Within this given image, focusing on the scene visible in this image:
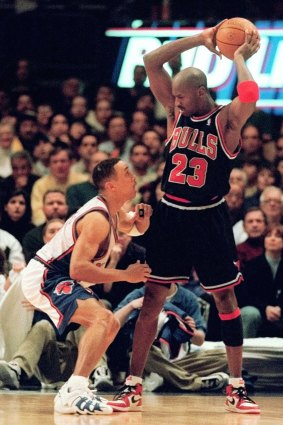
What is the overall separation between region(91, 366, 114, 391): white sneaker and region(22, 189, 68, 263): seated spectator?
5.47ft

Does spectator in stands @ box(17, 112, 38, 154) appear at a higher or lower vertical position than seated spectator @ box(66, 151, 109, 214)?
higher

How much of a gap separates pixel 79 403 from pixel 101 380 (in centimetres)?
199

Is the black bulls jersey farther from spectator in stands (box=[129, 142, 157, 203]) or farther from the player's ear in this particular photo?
spectator in stands (box=[129, 142, 157, 203])

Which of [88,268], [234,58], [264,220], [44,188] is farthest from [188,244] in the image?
[44,188]

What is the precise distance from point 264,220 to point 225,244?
3.49 m

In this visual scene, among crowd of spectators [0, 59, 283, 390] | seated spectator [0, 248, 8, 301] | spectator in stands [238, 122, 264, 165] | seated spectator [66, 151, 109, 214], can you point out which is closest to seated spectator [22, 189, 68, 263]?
crowd of spectators [0, 59, 283, 390]

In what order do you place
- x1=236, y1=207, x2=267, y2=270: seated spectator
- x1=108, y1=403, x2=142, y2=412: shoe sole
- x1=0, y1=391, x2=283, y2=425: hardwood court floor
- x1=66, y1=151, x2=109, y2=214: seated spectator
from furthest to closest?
x1=66, y1=151, x2=109, y2=214: seated spectator
x1=236, y1=207, x2=267, y2=270: seated spectator
x1=108, y1=403, x2=142, y2=412: shoe sole
x1=0, y1=391, x2=283, y2=425: hardwood court floor

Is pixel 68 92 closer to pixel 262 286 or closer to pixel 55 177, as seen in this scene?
pixel 55 177

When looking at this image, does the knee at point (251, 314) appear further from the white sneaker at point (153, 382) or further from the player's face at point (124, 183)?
the player's face at point (124, 183)

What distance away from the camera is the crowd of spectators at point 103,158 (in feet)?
33.9

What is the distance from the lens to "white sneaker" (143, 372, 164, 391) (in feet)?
30.5

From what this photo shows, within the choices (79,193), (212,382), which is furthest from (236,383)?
(79,193)

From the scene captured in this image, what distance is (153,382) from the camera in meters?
9.33

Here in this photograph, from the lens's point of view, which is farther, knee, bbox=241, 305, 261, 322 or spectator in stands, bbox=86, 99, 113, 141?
spectator in stands, bbox=86, 99, 113, 141
